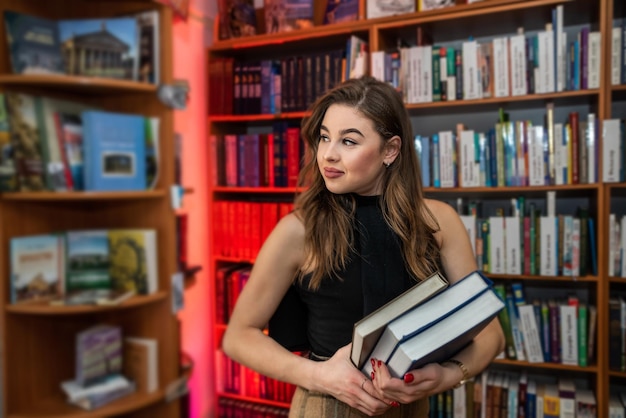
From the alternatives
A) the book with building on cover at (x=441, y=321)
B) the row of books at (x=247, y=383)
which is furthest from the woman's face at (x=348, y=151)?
the row of books at (x=247, y=383)

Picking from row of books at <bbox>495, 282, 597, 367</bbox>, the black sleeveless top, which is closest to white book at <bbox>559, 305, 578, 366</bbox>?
row of books at <bbox>495, 282, 597, 367</bbox>

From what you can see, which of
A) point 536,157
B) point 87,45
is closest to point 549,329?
point 536,157

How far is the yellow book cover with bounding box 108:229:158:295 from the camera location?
1.68 meters

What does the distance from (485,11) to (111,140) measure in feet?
5.21

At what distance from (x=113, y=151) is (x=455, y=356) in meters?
1.25

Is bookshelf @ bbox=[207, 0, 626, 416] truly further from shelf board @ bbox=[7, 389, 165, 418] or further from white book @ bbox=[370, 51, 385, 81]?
shelf board @ bbox=[7, 389, 165, 418]

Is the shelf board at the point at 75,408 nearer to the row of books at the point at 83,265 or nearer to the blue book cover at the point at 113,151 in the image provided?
the row of books at the point at 83,265

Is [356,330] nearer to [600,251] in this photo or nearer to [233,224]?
[600,251]

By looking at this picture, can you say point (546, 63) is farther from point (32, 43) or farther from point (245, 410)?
point (245, 410)

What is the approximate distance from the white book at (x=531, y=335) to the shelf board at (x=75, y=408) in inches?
60.9

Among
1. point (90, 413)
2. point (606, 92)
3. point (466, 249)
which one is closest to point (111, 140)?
point (90, 413)

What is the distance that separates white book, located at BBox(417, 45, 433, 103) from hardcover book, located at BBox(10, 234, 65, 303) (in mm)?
1587

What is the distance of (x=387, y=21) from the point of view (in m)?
2.17

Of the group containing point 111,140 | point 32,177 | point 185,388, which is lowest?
point 185,388
